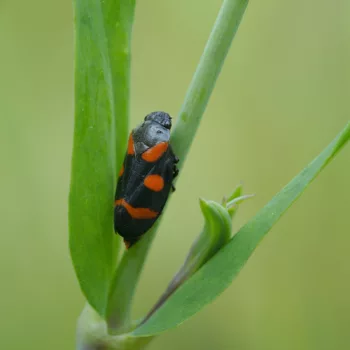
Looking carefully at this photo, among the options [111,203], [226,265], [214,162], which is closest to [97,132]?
[111,203]

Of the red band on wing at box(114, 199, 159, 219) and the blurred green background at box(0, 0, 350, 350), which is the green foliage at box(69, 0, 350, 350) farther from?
the blurred green background at box(0, 0, 350, 350)

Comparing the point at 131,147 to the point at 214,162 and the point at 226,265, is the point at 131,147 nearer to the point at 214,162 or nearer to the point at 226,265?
the point at 226,265

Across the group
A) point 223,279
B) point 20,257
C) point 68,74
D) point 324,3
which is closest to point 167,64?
point 68,74

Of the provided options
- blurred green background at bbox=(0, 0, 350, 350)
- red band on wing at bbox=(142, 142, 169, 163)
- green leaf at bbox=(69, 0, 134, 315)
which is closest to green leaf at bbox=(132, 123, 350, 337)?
green leaf at bbox=(69, 0, 134, 315)

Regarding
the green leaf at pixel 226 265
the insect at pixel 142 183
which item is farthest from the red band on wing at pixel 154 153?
the green leaf at pixel 226 265

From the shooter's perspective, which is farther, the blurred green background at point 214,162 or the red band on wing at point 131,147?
the blurred green background at point 214,162

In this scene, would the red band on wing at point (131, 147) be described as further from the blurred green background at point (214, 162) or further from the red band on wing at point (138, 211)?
the blurred green background at point (214, 162)
